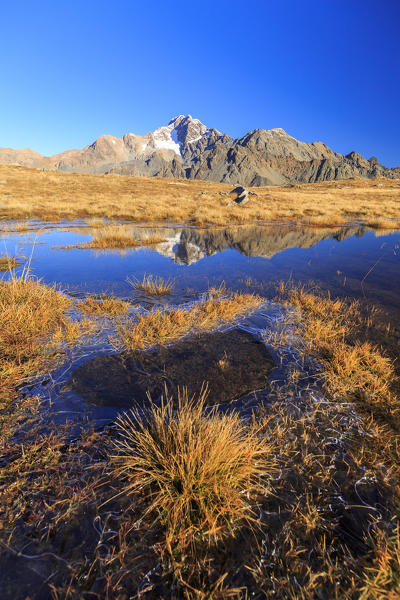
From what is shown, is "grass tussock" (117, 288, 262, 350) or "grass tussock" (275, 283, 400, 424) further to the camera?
"grass tussock" (117, 288, 262, 350)

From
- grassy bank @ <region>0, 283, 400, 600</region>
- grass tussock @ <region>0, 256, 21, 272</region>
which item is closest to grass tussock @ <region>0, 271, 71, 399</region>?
grassy bank @ <region>0, 283, 400, 600</region>

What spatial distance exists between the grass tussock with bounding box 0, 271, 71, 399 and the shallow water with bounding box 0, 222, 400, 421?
16.9 inches

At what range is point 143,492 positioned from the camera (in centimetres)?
228

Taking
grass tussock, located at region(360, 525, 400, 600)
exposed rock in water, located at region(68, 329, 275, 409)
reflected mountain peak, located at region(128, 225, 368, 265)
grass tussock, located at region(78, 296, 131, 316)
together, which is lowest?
exposed rock in water, located at region(68, 329, 275, 409)

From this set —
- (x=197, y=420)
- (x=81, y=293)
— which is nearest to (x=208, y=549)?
(x=197, y=420)

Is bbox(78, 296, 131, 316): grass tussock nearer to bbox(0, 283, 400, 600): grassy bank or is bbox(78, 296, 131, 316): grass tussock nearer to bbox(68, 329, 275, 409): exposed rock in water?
bbox(68, 329, 275, 409): exposed rock in water

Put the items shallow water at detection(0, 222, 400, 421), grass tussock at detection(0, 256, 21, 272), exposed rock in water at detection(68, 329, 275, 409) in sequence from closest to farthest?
exposed rock in water at detection(68, 329, 275, 409), shallow water at detection(0, 222, 400, 421), grass tussock at detection(0, 256, 21, 272)

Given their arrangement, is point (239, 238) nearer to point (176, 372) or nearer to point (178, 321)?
point (178, 321)

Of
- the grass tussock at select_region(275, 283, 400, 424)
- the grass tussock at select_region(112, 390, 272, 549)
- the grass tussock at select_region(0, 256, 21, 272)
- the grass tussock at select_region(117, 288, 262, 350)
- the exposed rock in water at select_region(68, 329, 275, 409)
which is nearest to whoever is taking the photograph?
the grass tussock at select_region(112, 390, 272, 549)

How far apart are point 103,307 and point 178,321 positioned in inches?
79.8

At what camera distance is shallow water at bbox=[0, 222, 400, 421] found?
3.81 m

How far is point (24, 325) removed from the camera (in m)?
4.80

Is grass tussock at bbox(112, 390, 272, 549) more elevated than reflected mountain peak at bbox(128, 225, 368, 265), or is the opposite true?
reflected mountain peak at bbox(128, 225, 368, 265)

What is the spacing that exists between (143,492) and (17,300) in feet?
16.9
